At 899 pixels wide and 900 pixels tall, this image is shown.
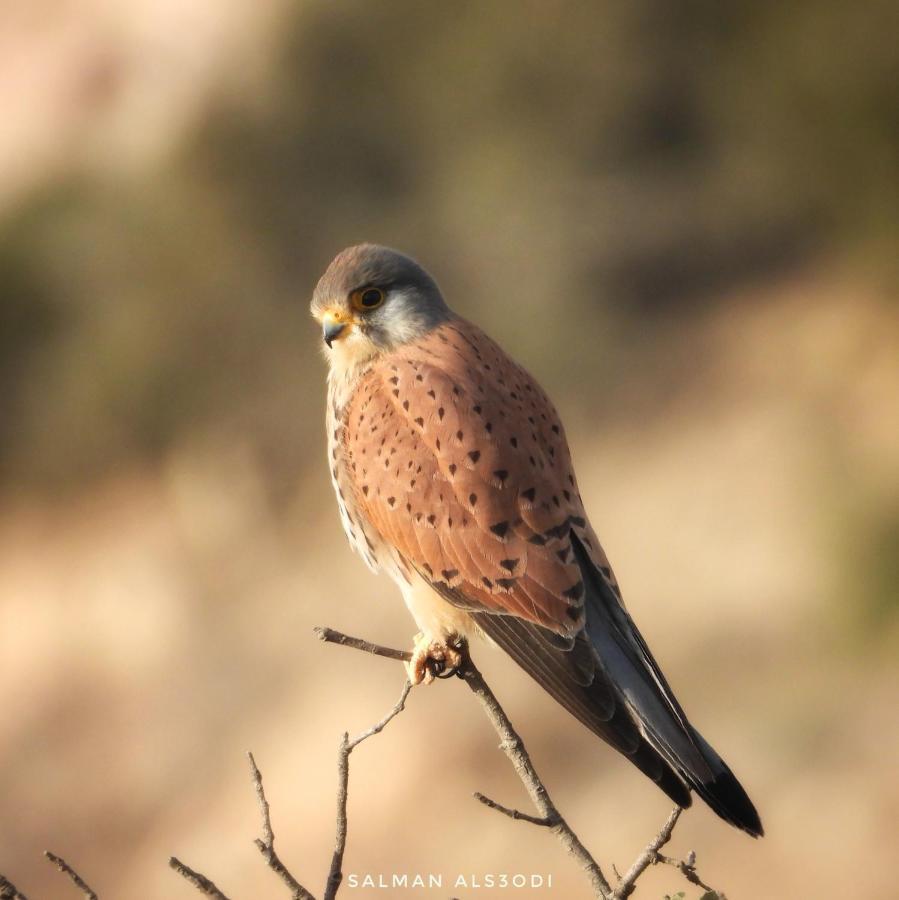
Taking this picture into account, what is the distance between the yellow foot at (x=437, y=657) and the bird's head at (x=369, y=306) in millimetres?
683

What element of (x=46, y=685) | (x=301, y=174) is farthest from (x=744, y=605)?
(x=46, y=685)

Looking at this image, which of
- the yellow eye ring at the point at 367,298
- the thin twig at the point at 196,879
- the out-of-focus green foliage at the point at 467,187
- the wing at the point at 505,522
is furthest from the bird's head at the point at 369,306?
the out-of-focus green foliage at the point at 467,187

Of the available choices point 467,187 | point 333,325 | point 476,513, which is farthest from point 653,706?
point 467,187

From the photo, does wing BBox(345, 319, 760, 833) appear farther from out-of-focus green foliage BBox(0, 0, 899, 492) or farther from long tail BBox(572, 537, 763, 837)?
out-of-focus green foliage BBox(0, 0, 899, 492)

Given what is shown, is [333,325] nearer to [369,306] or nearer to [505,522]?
[369,306]

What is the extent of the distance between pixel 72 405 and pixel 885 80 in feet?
17.1

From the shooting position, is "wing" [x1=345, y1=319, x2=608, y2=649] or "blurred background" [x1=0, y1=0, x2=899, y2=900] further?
"blurred background" [x1=0, y1=0, x2=899, y2=900]

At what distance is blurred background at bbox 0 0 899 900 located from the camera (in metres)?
7.86

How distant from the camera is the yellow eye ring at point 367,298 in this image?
3.37 metres

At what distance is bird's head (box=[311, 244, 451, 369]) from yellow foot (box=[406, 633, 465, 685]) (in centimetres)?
68

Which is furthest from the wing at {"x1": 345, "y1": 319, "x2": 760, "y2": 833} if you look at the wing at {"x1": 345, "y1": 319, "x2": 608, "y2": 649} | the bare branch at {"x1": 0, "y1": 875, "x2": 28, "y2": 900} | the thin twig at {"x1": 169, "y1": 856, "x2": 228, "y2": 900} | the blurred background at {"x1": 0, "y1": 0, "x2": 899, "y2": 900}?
the blurred background at {"x1": 0, "y1": 0, "x2": 899, "y2": 900}

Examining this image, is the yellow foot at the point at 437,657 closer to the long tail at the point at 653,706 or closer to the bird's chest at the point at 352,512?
the bird's chest at the point at 352,512

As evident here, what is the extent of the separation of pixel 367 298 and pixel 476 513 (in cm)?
65

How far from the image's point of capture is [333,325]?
334cm
